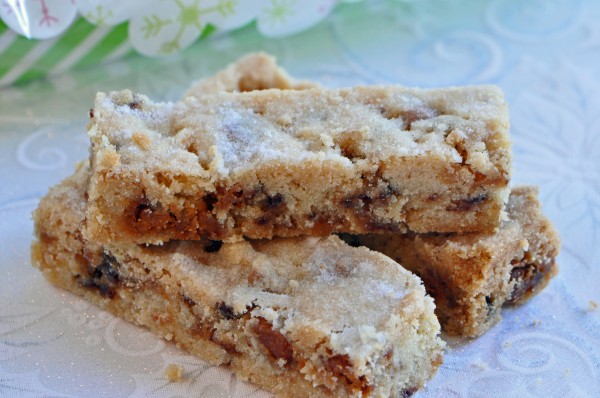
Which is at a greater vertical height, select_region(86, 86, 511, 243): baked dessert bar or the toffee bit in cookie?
select_region(86, 86, 511, 243): baked dessert bar

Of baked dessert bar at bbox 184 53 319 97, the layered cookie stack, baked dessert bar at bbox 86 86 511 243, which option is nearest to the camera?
the layered cookie stack

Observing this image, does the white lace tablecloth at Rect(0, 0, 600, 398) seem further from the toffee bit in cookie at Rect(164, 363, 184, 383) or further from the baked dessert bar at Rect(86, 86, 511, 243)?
the baked dessert bar at Rect(86, 86, 511, 243)

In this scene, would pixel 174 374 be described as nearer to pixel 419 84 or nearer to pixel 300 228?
pixel 300 228

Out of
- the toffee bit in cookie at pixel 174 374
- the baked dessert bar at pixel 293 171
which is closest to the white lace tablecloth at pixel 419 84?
the toffee bit in cookie at pixel 174 374

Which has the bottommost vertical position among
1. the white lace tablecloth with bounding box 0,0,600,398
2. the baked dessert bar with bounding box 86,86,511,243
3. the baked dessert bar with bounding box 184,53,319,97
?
the white lace tablecloth with bounding box 0,0,600,398

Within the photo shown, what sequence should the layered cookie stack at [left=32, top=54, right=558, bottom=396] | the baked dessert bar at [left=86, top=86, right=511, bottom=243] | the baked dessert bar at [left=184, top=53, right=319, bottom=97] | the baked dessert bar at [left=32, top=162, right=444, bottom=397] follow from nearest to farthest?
1. the baked dessert bar at [left=32, top=162, right=444, bottom=397]
2. the layered cookie stack at [left=32, top=54, right=558, bottom=396]
3. the baked dessert bar at [left=86, top=86, right=511, bottom=243]
4. the baked dessert bar at [left=184, top=53, right=319, bottom=97]

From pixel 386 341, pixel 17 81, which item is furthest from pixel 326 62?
pixel 386 341

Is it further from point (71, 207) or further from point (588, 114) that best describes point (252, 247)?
point (588, 114)

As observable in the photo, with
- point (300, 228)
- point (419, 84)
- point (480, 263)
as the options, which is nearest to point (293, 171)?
point (300, 228)

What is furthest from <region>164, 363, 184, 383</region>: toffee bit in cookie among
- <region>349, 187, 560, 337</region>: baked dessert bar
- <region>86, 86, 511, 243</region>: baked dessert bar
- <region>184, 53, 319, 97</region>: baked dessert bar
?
<region>184, 53, 319, 97</region>: baked dessert bar
